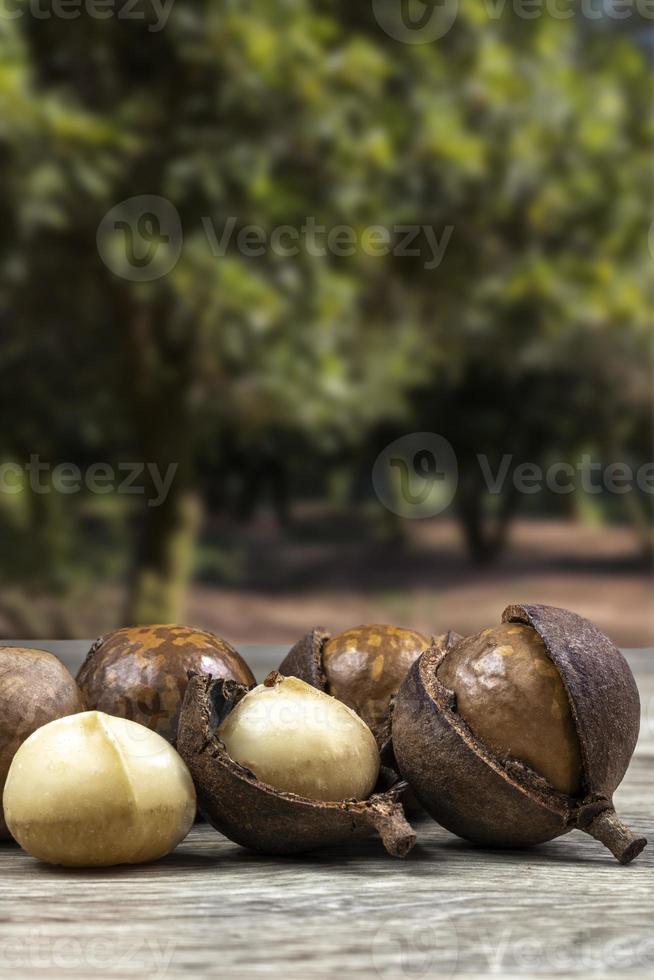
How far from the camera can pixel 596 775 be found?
0.65 meters

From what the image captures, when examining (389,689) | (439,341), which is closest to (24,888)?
(389,689)

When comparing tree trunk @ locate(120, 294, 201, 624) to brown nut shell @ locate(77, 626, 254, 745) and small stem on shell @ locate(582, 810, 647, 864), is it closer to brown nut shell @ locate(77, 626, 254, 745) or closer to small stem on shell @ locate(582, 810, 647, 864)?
brown nut shell @ locate(77, 626, 254, 745)

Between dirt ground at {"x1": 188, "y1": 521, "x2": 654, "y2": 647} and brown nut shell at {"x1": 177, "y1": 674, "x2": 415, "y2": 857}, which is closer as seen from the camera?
brown nut shell at {"x1": 177, "y1": 674, "x2": 415, "y2": 857}

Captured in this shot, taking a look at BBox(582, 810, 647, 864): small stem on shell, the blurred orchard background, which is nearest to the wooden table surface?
BBox(582, 810, 647, 864): small stem on shell

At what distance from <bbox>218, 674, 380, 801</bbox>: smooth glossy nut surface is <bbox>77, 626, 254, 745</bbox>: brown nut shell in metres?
0.06

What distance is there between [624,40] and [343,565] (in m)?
1.37

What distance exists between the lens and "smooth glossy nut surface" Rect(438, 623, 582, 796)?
65cm

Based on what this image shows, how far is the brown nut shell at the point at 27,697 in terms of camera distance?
2.23ft

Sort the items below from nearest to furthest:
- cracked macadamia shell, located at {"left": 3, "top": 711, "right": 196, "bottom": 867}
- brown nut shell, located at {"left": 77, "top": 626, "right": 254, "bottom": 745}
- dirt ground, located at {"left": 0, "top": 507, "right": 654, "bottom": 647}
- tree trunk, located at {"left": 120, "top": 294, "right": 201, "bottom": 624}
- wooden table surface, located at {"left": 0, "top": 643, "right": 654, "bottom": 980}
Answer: wooden table surface, located at {"left": 0, "top": 643, "right": 654, "bottom": 980}
cracked macadamia shell, located at {"left": 3, "top": 711, "right": 196, "bottom": 867}
brown nut shell, located at {"left": 77, "top": 626, "right": 254, "bottom": 745}
tree trunk, located at {"left": 120, "top": 294, "right": 201, "bottom": 624}
dirt ground, located at {"left": 0, "top": 507, "right": 654, "bottom": 647}

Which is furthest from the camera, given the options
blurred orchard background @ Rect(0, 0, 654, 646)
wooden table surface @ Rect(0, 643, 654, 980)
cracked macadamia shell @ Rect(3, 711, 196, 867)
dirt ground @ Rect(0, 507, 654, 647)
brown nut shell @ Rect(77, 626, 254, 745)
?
dirt ground @ Rect(0, 507, 654, 647)

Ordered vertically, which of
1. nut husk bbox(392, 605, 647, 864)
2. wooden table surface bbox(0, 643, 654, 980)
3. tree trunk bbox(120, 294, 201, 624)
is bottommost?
wooden table surface bbox(0, 643, 654, 980)

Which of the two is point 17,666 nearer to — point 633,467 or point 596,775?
point 596,775

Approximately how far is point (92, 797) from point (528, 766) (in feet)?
0.79

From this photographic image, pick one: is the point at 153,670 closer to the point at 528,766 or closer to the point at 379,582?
the point at 528,766
